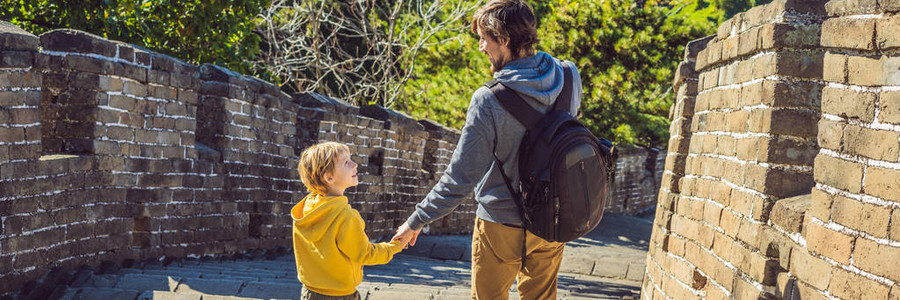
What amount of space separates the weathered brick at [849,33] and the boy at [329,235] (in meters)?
1.60

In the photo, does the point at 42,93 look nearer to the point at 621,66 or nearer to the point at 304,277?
the point at 304,277

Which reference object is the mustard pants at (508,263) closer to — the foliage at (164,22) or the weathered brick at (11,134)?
the weathered brick at (11,134)

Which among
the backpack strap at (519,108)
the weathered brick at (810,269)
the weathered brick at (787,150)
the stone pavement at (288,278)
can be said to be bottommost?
the stone pavement at (288,278)

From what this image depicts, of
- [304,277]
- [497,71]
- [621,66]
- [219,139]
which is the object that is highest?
[621,66]

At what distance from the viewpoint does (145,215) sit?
17.5ft

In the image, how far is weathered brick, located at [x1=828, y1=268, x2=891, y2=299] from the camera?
195 cm

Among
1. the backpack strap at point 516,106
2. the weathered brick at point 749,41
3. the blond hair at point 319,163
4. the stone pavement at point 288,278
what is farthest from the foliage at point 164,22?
the weathered brick at point 749,41

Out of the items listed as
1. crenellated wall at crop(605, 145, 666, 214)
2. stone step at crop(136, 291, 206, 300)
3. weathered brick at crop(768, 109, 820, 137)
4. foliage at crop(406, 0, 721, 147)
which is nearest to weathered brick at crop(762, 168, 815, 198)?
weathered brick at crop(768, 109, 820, 137)

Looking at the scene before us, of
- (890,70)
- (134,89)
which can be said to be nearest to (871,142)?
(890,70)

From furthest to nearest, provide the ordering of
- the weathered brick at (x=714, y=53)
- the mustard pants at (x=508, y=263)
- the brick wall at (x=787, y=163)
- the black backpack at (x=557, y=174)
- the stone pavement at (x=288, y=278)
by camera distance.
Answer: the stone pavement at (x=288, y=278)
the weathered brick at (x=714, y=53)
the mustard pants at (x=508, y=263)
the black backpack at (x=557, y=174)
the brick wall at (x=787, y=163)

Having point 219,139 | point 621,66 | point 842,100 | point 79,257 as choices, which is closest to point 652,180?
point 621,66

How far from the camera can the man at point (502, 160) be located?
2.89m

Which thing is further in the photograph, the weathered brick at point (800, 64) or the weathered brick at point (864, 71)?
the weathered brick at point (800, 64)

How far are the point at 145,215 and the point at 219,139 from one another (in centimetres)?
97
